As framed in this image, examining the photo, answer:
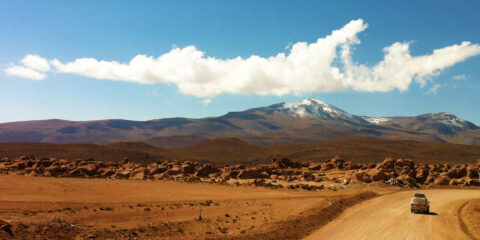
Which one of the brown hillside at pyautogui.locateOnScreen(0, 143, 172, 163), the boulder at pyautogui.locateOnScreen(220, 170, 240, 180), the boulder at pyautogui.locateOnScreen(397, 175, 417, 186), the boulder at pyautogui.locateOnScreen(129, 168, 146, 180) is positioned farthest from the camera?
the brown hillside at pyautogui.locateOnScreen(0, 143, 172, 163)

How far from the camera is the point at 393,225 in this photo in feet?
68.7

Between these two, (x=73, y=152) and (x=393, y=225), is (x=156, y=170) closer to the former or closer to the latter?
(x=393, y=225)

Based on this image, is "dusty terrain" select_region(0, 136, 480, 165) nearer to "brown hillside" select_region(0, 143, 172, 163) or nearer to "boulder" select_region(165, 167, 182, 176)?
"brown hillside" select_region(0, 143, 172, 163)

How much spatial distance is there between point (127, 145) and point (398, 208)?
133 meters

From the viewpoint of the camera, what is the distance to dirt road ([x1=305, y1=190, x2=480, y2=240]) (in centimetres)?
1828

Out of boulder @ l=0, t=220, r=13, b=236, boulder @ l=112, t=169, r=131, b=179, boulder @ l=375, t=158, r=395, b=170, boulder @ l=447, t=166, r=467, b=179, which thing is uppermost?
boulder @ l=375, t=158, r=395, b=170

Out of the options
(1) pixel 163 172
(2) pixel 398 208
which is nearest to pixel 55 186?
(1) pixel 163 172

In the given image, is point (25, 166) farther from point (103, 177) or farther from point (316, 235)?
point (316, 235)

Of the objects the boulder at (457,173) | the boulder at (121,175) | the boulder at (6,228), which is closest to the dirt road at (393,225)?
the boulder at (6,228)

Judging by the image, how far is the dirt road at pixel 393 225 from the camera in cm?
1828

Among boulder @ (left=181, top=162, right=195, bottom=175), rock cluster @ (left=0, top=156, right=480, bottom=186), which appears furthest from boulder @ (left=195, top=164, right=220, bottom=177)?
boulder @ (left=181, top=162, right=195, bottom=175)

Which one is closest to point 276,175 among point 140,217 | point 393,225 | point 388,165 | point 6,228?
point 388,165

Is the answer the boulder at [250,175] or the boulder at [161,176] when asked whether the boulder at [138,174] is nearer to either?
the boulder at [161,176]

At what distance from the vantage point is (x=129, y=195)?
116 feet
